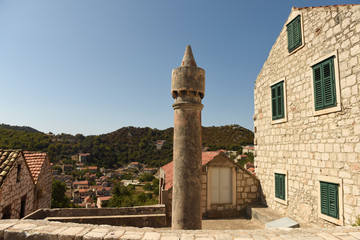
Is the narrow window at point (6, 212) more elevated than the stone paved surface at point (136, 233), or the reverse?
the stone paved surface at point (136, 233)

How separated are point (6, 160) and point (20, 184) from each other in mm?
1175

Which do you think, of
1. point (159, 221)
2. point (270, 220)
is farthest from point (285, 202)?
point (159, 221)

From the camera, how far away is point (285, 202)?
27.1 feet

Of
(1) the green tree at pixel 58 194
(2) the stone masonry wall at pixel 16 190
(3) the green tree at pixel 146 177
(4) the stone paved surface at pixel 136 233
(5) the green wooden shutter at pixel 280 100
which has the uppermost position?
(5) the green wooden shutter at pixel 280 100

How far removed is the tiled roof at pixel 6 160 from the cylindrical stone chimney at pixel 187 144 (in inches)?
265

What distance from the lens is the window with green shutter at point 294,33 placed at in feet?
26.1

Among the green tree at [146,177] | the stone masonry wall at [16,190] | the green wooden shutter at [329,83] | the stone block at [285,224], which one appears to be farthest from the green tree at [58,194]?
the green tree at [146,177]

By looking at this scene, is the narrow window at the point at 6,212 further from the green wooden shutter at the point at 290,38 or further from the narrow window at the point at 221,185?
the green wooden shutter at the point at 290,38

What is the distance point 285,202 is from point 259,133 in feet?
10.2

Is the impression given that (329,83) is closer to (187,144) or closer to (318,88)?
(318,88)

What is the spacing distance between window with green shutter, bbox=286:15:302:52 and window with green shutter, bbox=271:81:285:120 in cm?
139

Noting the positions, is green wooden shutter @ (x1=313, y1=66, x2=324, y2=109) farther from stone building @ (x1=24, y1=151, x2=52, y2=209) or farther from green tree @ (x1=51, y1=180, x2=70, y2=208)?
green tree @ (x1=51, y1=180, x2=70, y2=208)

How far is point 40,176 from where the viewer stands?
1183 centimetres

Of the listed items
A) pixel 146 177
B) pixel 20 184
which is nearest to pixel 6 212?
pixel 20 184
